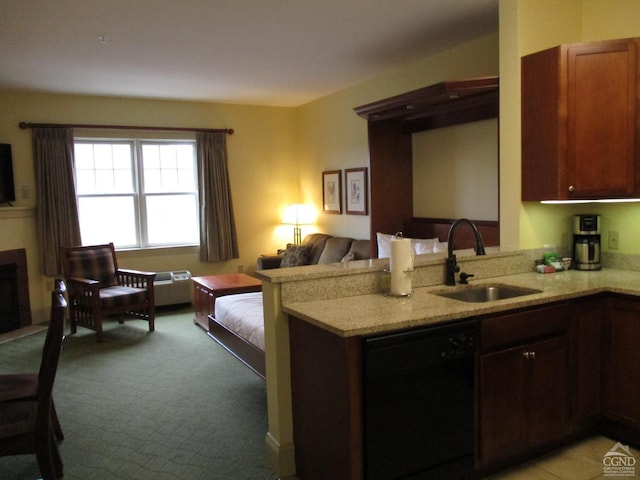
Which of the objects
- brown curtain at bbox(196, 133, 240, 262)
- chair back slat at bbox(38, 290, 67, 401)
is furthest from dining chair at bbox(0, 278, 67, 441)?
brown curtain at bbox(196, 133, 240, 262)

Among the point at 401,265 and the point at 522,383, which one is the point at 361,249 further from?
the point at 522,383

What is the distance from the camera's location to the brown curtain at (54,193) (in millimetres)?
5574

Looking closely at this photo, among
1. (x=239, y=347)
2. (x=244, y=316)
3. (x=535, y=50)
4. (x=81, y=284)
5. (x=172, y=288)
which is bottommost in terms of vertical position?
(x=239, y=347)

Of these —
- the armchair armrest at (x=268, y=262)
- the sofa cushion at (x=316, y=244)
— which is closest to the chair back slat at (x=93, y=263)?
the armchair armrest at (x=268, y=262)

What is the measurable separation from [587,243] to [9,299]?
5.49 meters

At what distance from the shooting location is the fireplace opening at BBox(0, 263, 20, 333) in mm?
5281

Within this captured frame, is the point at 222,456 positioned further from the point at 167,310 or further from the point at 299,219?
the point at 299,219

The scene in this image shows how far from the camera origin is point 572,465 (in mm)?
2490

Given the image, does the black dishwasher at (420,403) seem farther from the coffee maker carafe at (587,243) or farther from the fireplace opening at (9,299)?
the fireplace opening at (9,299)

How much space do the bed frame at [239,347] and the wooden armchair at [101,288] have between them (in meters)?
1.14

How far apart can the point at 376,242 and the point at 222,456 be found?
2.60 meters

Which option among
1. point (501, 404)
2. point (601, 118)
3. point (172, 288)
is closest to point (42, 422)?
point (501, 404)

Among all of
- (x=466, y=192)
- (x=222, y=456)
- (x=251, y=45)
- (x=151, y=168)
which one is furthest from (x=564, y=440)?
(x=151, y=168)

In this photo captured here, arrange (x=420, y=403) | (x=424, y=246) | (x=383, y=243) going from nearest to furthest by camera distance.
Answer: (x=420, y=403) → (x=424, y=246) → (x=383, y=243)
